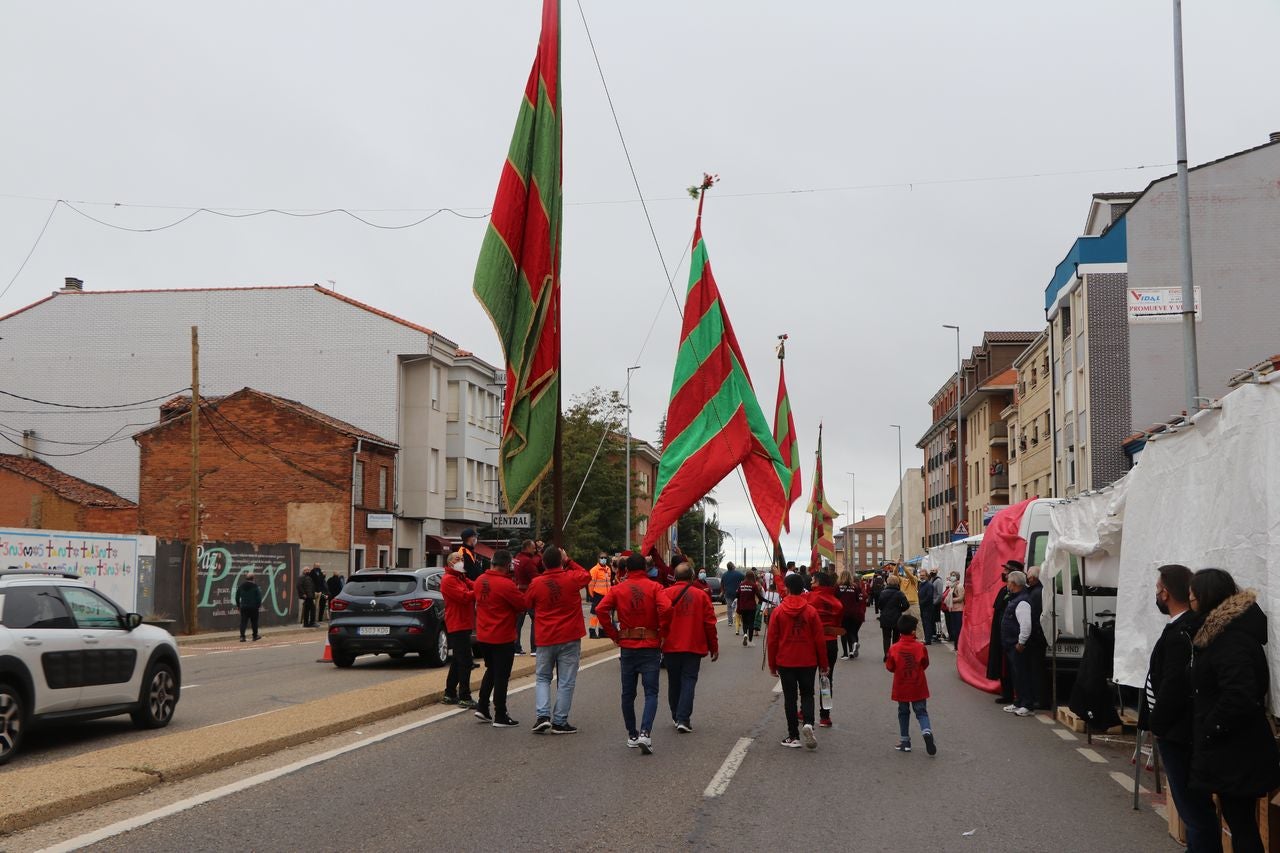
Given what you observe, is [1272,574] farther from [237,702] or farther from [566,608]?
[237,702]

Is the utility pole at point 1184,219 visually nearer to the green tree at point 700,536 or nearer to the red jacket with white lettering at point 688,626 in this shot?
the red jacket with white lettering at point 688,626

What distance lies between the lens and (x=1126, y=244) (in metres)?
43.2

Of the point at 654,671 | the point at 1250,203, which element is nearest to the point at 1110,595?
the point at 654,671

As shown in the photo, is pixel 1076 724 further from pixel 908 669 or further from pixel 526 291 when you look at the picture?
pixel 526 291

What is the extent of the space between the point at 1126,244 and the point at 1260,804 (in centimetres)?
3969

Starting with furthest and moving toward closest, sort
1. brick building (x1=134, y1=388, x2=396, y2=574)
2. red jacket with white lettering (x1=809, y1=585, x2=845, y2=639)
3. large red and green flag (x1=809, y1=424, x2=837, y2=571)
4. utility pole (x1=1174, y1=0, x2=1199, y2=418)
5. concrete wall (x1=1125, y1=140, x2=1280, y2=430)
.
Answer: brick building (x1=134, y1=388, x2=396, y2=574) < concrete wall (x1=1125, y1=140, x2=1280, y2=430) < large red and green flag (x1=809, y1=424, x2=837, y2=571) < utility pole (x1=1174, y1=0, x2=1199, y2=418) < red jacket with white lettering (x1=809, y1=585, x2=845, y2=639)

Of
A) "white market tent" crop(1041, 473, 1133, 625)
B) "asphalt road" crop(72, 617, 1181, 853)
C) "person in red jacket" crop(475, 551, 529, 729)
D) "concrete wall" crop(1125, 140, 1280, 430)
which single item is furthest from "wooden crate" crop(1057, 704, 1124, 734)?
"concrete wall" crop(1125, 140, 1280, 430)

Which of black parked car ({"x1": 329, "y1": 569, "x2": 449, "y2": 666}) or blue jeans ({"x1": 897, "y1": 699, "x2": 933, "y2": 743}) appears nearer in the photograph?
blue jeans ({"x1": 897, "y1": 699, "x2": 933, "y2": 743})

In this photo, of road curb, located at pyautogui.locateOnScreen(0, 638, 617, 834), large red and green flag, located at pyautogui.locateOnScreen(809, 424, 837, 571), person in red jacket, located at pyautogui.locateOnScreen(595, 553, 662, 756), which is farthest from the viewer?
large red and green flag, located at pyautogui.locateOnScreen(809, 424, 837, 571)

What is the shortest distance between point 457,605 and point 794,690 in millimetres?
4410

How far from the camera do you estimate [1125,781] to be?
32.5ft

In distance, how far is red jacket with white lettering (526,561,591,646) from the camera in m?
11.8

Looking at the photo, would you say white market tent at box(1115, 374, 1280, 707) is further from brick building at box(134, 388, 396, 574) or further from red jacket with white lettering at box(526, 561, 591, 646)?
brick building at box(134, 388, 396, 574)

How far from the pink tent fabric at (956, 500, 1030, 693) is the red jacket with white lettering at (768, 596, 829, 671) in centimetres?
712
